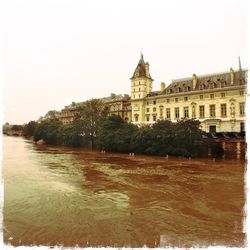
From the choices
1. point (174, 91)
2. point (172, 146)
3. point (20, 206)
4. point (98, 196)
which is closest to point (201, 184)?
point (98, 196)

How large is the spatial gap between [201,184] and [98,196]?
25.4ft

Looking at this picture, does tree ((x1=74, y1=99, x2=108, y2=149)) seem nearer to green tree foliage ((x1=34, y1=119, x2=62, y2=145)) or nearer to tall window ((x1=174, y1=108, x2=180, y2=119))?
green tree foliage ((x1=34, y1=119, x2=62, y2=145))

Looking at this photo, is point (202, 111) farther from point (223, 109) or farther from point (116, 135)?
point (116, 135)

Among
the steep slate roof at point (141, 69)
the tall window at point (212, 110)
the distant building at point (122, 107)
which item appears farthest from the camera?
the distant building at point (122, 107)

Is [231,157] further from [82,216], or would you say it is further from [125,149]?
[82,216]

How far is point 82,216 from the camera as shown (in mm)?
9945

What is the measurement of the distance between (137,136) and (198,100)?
15.5 m

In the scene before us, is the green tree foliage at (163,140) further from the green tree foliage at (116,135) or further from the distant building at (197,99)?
the distant building at (197,99)

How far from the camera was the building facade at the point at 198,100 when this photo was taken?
4069cm

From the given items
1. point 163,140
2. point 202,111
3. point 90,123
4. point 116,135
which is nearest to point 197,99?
point 202,111

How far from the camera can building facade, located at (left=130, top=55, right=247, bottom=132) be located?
4069cm

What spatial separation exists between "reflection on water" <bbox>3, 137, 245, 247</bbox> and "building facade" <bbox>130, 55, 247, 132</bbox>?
1015 inches

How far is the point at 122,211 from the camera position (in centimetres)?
1077

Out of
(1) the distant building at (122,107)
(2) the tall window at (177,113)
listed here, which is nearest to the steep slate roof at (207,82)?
(2) the tall window at (177,113)
